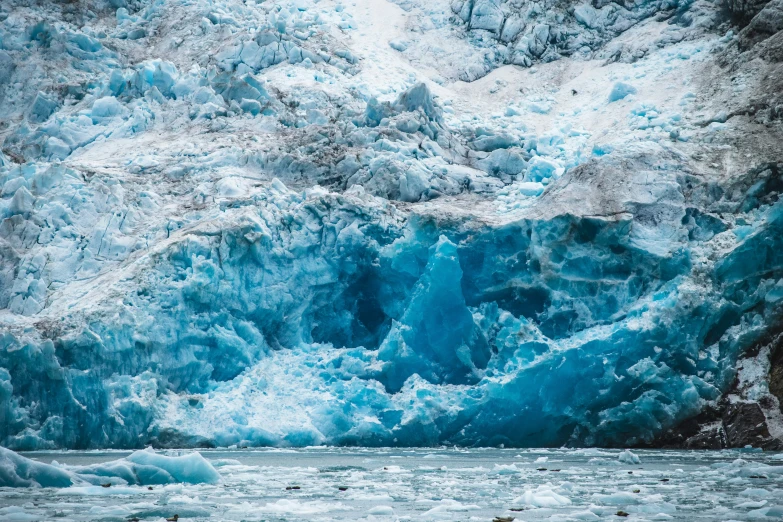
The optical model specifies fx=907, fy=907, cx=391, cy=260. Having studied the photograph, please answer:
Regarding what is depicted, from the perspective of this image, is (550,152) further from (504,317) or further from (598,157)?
(504,317)

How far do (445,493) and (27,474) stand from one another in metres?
4.43

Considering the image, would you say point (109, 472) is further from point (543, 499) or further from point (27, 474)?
point (543, 499)

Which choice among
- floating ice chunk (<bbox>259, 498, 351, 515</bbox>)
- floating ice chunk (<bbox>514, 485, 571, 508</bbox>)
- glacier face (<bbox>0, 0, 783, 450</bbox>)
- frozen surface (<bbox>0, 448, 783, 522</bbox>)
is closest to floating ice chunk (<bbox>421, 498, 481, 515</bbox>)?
frozen surface (<bbox>0, 448, 783, 522</bbox>)

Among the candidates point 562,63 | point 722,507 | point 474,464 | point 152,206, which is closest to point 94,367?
point 152,206

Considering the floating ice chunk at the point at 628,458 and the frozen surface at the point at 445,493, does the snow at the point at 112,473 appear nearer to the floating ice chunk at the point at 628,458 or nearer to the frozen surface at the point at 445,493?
the frozen surface at the point at 445,493

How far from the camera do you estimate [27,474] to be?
9.62 metres

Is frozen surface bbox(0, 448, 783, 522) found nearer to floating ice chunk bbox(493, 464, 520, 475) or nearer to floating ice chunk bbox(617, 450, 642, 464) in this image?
floating ice chunk bbox(493, 464, 520, 475)

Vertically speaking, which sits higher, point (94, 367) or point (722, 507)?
point (94, 367)

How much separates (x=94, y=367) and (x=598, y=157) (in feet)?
35.3

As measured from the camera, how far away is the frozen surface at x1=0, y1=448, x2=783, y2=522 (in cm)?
782

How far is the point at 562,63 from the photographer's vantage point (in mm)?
26547

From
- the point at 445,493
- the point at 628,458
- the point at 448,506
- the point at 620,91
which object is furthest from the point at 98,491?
the point at 620,91

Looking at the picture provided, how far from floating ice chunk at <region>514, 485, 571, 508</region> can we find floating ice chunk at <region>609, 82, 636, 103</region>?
1622cm

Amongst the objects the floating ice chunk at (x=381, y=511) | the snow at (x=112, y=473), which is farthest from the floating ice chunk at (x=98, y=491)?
the floating ice chunk at (x=381, y=511)
